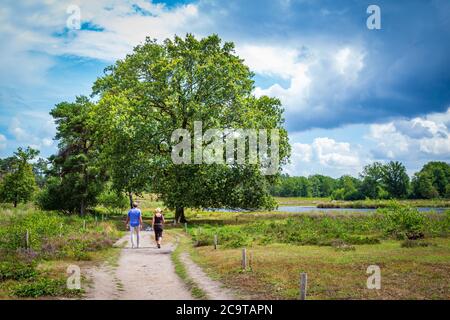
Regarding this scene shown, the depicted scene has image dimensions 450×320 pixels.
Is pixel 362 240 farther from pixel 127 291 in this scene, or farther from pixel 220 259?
pixel 127 291

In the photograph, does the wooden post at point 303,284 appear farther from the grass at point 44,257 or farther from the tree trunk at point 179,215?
the tree trunk at point 179,215

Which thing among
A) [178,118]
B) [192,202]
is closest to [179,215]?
[192,202]

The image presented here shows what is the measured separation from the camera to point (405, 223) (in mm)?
33188

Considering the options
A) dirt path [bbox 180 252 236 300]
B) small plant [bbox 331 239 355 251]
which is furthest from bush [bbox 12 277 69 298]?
small plant [bbox 331 239 355 251]

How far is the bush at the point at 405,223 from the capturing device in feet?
104

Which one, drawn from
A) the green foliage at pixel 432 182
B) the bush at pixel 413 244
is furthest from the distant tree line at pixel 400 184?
the bush at pixel 413 244

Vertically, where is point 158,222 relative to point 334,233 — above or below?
above

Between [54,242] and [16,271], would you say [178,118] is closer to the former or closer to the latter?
[54,242]

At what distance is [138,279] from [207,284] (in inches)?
117

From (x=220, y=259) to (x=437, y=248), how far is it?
14182 millimetres

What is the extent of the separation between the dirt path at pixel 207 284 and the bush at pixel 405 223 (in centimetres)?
1872

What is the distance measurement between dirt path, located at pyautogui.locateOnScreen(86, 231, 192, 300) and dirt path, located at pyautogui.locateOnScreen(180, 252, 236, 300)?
0.69m

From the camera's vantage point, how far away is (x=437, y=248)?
26.2m

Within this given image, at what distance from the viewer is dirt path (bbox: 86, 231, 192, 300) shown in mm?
14500
